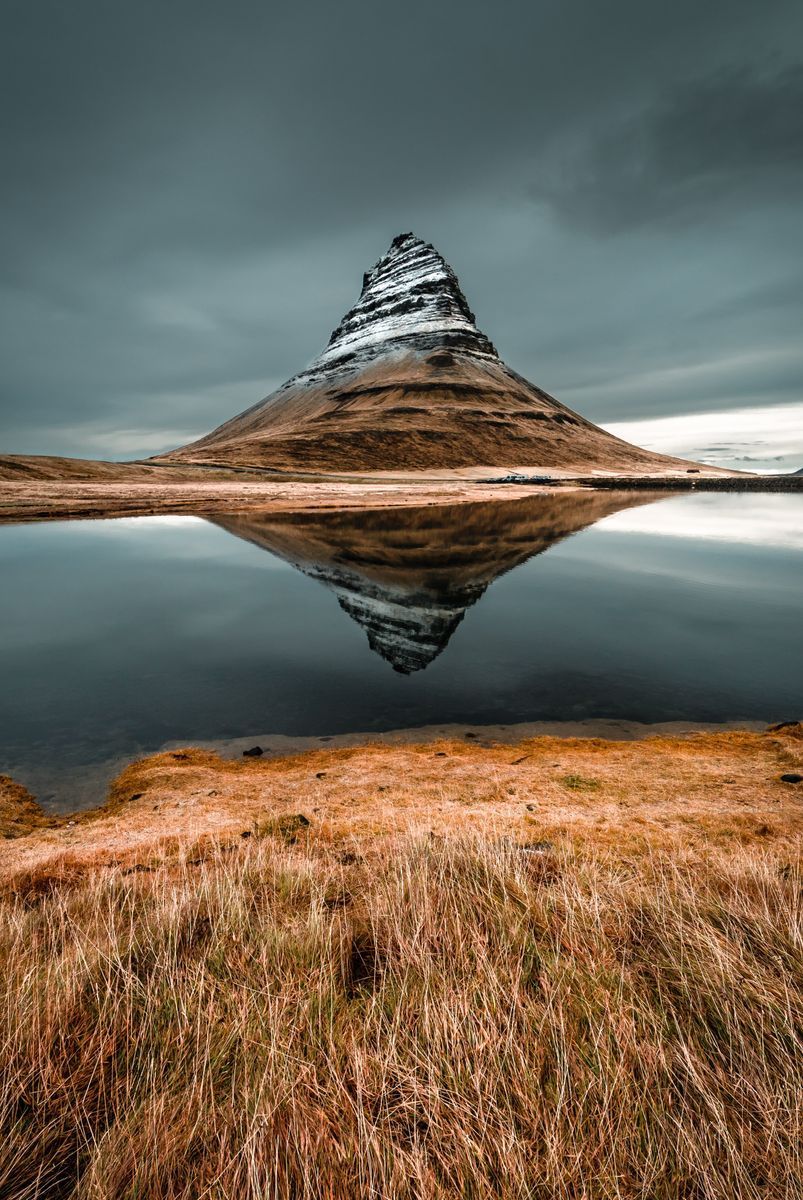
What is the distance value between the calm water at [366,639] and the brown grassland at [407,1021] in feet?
17.2

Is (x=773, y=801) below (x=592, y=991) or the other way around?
below

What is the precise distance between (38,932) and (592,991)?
3.35 meters

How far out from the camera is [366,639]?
15.0 metres

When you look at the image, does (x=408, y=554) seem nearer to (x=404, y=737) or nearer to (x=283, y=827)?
(x=404, y=737)

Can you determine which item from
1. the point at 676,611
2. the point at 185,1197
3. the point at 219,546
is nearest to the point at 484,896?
the point at 185,1197

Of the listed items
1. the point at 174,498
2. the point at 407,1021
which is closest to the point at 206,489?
the point at 174,498

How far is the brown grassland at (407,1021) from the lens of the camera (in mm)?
1821

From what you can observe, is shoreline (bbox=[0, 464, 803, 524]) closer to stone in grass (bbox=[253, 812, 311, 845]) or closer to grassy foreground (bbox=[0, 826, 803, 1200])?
stone in grass (bbox=[253, 812, 311, 845])

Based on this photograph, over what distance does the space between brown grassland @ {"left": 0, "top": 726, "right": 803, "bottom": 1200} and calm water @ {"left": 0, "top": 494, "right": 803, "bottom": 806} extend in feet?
17.2

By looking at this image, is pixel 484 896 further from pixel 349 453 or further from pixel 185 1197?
pixel 349 453

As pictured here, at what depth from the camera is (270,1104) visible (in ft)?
6.54

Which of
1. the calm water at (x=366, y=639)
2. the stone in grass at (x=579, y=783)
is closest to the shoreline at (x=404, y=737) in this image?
the calm water at (x=366, y=639)

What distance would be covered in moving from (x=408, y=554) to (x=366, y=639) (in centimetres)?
1403

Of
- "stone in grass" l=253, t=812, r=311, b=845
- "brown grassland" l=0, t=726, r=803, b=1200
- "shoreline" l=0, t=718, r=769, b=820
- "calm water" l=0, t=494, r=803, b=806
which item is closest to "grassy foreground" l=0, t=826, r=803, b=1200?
"brown grassland" l=0, t=726, r=803, b=1200
